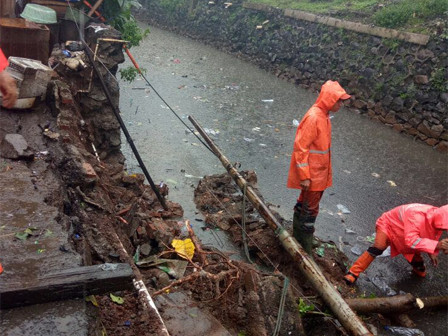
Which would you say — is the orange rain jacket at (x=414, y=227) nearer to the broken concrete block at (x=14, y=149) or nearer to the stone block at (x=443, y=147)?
the broken concrete block at (x=14, y=149)

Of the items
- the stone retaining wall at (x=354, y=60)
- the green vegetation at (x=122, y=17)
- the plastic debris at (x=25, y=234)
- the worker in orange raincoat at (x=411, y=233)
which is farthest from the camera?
the stone retaining wall at (x=354, y=60)

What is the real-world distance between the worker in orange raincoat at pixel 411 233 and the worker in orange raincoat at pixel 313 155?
62 centimetres

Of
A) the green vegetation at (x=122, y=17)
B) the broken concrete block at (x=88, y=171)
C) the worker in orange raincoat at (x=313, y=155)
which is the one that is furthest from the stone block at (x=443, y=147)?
the broken concrete block at (x=88, y=171)

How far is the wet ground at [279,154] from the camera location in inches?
209

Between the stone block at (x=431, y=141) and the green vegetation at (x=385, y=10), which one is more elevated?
the green vegetation at (x=385, y=10)

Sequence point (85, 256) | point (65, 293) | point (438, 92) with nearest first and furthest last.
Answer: point (65, 293), point (85, 256), point (438, 92)

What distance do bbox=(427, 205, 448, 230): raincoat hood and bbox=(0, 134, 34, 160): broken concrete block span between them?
360 cm

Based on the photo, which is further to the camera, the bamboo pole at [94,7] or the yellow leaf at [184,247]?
the bamboo pole at [94,7]

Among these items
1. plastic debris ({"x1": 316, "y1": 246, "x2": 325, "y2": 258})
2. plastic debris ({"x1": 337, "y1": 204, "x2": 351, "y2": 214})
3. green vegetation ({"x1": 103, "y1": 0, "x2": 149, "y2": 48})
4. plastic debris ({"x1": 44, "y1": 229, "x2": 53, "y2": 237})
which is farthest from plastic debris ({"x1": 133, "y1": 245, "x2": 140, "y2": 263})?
green vegetation ({"x1": 103, "y1": 0, "x2": 149, "y2": 48})

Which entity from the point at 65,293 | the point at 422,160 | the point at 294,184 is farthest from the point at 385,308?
the point at 422,160

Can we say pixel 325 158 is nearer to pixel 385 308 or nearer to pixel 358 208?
pixel 385 308

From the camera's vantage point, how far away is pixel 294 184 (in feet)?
14.9

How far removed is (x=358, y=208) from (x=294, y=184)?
75.9 inches

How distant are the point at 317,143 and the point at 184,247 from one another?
5.52ft
